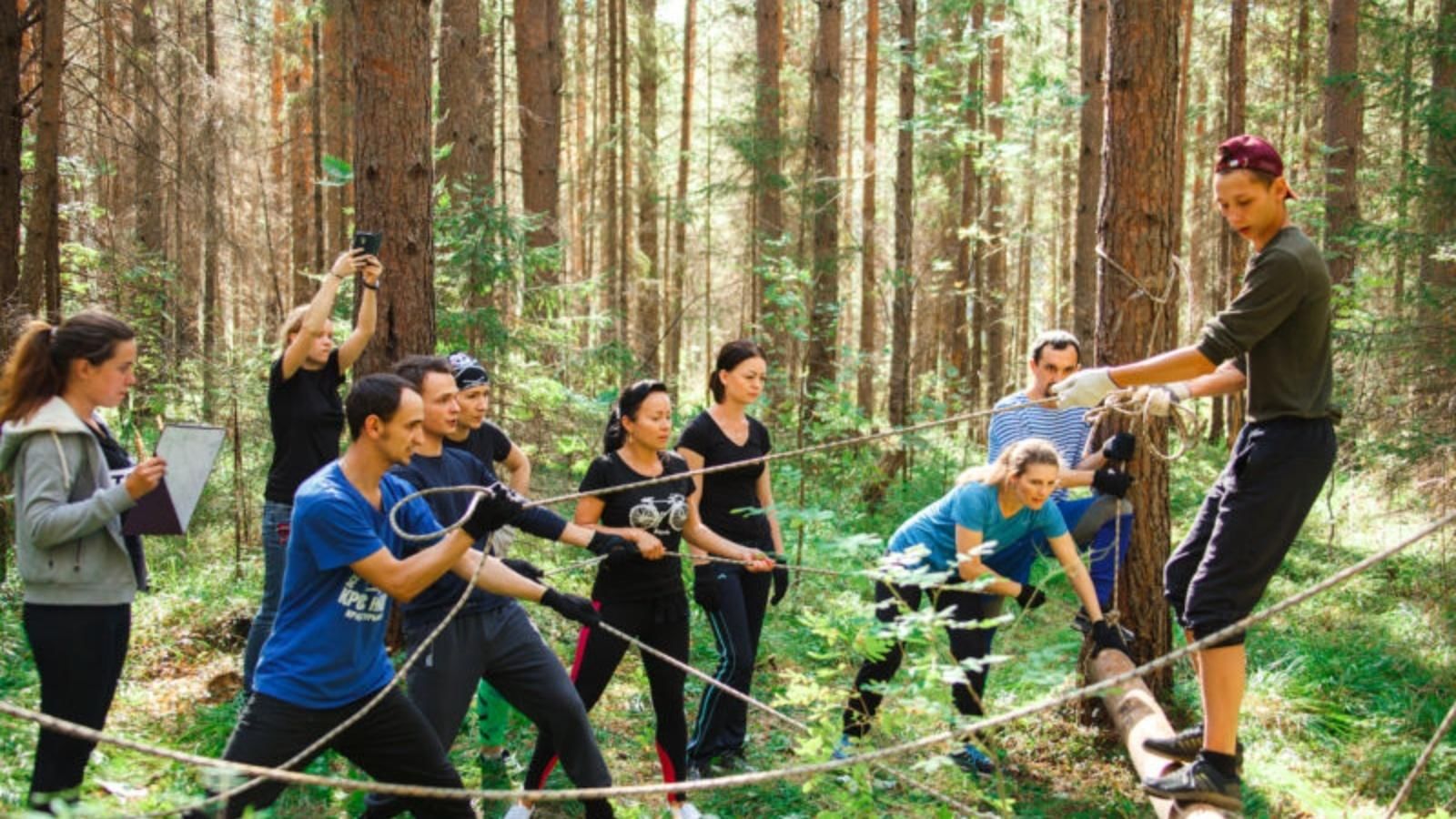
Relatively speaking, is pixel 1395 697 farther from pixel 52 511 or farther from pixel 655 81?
pixel 655 81

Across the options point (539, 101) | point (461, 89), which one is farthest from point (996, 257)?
point (461, 89)

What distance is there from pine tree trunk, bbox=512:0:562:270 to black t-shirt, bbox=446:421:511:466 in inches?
315

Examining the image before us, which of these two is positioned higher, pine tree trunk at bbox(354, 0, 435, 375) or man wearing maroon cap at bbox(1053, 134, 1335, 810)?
pine tree trunk at bbox(354, 0, 435, 375)

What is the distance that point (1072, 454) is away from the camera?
5.85 metres

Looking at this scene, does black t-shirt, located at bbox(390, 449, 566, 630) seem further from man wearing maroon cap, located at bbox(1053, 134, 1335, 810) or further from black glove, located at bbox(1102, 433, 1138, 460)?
black glove, located at bbox(1102, 433, 1138, 460)


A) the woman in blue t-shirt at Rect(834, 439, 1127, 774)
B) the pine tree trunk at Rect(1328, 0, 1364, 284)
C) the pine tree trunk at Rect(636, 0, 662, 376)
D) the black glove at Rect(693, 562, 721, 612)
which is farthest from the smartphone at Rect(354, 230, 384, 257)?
the pine tree trunk at Rect(636, 0, 662, 376)

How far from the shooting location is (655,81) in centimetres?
1912

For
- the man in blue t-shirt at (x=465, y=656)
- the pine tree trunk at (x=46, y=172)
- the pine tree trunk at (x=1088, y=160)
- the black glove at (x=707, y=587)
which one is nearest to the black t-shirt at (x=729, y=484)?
the black glove at (x=707, y=587)

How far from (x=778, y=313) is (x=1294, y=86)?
37.6ft

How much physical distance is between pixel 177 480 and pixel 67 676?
Answer: 0.81 metres

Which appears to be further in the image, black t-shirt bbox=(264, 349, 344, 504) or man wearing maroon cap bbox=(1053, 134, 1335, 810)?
black t-shirt bbox=(264, 349, 344, 504)

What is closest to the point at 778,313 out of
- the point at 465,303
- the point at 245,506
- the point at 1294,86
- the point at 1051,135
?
the point at 465,303

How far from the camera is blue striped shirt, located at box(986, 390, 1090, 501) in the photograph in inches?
227

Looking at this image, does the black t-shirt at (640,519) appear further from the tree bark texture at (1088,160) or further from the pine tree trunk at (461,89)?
the tree bark texture at (1088,160)
